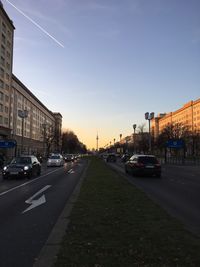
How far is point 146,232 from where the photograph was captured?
21.3 ft

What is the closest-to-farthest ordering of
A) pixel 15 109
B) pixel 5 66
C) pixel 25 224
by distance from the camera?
pixel 25 224 < pixel 5 66 < pixel 15 109

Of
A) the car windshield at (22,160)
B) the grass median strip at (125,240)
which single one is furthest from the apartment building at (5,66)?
the grass median strip at (125,240)

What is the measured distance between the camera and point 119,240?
5.89m

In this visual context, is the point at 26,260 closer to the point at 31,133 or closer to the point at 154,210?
the point at 154,210

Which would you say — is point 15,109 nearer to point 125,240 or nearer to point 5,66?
point 5,66

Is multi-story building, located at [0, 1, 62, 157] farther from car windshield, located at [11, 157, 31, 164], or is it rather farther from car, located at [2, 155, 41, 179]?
car, located at [2, 155, 41, 179]

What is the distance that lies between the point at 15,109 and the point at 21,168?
76557 mm

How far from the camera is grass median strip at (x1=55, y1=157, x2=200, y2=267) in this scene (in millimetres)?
4812

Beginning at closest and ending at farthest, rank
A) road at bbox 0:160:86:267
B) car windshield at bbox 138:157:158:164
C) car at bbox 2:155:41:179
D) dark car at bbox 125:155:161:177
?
road at bbox 0:160:86:267 < car at bbox 2:155:41:179 < dark car at bbox 125:155:161:177 < car windshield at bbox 138:157:158:164

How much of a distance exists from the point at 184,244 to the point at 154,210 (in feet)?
11.2

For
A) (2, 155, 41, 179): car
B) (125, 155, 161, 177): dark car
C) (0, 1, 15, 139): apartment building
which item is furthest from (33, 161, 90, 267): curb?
(0, 1, 15, 139): apartment building

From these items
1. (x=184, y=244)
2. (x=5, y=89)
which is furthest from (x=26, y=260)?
(x=5, y=89)

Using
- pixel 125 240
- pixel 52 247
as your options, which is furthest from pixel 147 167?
pixel 52 247

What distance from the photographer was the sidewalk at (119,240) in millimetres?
4820
